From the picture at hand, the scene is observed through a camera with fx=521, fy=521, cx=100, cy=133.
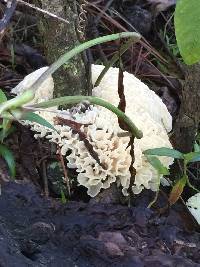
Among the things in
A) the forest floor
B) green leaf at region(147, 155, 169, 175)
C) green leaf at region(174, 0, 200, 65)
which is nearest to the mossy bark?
the forest floor

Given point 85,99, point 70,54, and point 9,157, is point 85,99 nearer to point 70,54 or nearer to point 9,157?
point 70,54

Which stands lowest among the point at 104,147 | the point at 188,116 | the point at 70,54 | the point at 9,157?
the point at 9,157

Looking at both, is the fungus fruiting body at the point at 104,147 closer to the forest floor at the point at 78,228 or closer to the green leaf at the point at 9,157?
the forest floor at the point at 78,228

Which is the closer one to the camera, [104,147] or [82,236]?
[82,236]

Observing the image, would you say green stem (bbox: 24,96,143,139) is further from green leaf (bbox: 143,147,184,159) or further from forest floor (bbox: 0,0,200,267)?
forest floor (bbox: 0,0,200,267)

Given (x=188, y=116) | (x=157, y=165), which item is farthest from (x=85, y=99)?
(x=188, y=116)

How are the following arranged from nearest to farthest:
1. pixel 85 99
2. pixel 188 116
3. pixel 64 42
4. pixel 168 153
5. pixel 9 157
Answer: pixel 85 99, pixel 168 153, pixel 9 157, pixel 64 42, pixel 188 116
